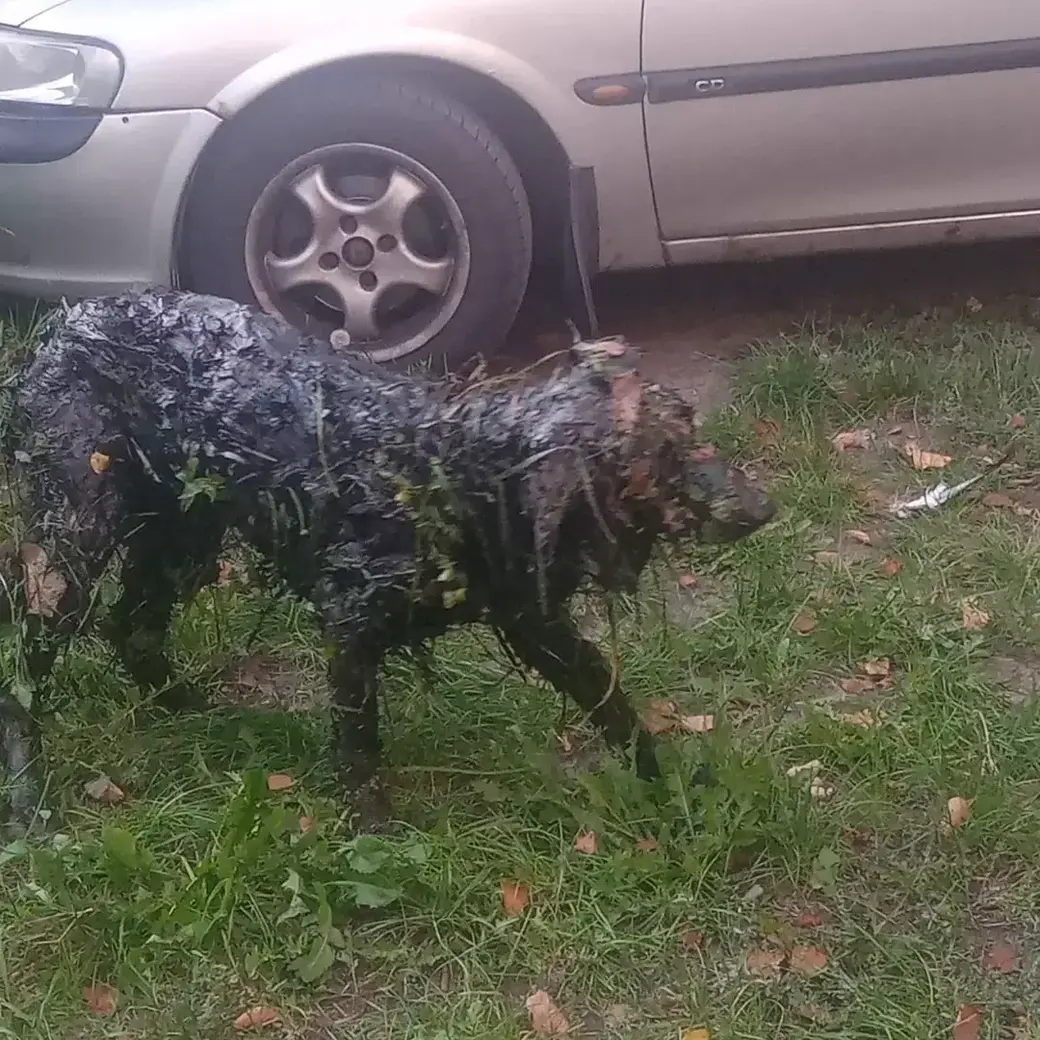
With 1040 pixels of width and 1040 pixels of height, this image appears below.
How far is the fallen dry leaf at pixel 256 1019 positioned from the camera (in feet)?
7.73

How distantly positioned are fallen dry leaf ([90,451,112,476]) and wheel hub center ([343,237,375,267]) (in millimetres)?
1709

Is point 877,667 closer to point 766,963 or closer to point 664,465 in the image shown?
point 766,963

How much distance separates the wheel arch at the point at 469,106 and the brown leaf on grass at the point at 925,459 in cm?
125

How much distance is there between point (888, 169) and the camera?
426 cm

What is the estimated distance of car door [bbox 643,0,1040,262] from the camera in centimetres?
403

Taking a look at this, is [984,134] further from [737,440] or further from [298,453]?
[298,453]

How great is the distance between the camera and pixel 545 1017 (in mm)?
2373

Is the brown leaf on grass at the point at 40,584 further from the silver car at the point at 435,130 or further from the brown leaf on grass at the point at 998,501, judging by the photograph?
the brown leaf on grass at the point at 998,501

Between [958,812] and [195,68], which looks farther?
[195,68]

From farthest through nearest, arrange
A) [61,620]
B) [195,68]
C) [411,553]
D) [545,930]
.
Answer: [195,68] < [61,620] < [545,930] < [411,553]

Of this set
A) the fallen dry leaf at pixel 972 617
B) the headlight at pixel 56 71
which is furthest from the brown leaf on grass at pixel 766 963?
the headlight at pixel 56 71

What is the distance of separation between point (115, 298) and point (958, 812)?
1.94 metres

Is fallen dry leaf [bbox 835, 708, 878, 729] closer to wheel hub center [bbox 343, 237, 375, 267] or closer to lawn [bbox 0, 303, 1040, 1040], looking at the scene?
lawn [bbox 0, 303, 1040, 1040]

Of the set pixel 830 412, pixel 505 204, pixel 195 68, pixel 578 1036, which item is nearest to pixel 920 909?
pixel 578 1036
